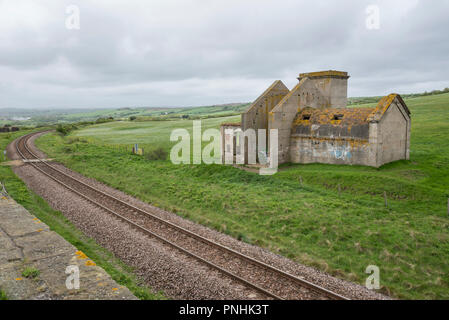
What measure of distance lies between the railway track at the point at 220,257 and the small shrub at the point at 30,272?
5227 mm

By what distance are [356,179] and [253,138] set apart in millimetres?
10421

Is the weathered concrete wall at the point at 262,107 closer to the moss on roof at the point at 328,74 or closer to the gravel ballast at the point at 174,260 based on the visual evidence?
the moss on roof at the point at 328,74

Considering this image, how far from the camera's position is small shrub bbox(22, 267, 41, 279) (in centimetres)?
909

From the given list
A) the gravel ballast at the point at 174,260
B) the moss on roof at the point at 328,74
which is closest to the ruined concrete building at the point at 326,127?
the moss on roof at the point at 328,74

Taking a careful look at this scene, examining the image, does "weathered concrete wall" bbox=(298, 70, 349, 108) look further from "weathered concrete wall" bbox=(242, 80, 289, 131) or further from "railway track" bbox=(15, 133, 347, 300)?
"railway track" bbox=(15, 133, 347, 300)

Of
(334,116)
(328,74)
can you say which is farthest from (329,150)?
(328,74)

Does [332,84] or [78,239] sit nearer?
[78,239]

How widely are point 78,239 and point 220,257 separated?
629 centimetres

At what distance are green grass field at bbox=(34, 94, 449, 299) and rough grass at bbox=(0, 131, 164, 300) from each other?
5.28 m

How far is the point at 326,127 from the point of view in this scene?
26.4 meters

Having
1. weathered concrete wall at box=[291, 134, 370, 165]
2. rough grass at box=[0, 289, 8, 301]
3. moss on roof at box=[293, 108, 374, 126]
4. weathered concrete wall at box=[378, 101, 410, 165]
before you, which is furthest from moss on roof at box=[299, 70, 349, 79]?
rough grass at box=[0, 289, 8, 301]

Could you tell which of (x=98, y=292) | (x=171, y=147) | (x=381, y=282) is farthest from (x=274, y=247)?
(x=171, y=147)

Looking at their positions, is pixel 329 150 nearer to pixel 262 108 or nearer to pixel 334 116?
pixel 334 116
